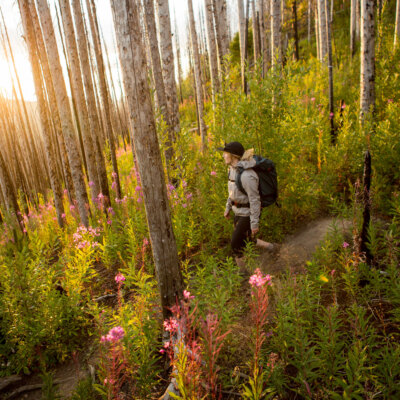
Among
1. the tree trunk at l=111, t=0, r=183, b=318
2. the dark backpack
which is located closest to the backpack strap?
the dark backpack

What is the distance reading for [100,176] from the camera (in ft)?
20.5

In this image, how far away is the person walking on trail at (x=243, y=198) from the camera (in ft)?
11.3

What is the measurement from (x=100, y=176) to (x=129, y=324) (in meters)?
4.61

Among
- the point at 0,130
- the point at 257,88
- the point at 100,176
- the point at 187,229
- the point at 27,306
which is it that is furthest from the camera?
the point at 0,130

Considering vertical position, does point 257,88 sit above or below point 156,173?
above

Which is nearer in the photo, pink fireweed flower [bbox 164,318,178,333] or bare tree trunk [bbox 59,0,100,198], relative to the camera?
pink fireweed flower [bbox 164,318,178,333]

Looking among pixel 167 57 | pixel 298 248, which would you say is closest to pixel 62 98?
pixel 167 57

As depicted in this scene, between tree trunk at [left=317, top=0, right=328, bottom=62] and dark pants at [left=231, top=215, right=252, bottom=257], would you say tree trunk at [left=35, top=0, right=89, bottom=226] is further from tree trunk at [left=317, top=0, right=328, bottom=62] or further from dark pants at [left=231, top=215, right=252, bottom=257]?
tree trunk at [left=317, top=0, right=328, bottom=62]

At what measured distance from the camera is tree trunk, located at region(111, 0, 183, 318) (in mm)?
2016

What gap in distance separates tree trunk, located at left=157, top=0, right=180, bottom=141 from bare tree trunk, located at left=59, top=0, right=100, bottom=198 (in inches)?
72.4

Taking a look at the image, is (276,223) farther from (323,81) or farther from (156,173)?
(323,81)

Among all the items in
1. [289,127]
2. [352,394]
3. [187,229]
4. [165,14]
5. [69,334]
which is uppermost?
[165,14]

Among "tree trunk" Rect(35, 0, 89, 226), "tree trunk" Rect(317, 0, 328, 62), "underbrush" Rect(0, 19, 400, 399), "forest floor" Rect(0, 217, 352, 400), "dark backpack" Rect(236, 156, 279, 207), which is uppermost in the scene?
"tree trunk" Rect(317, 0, 328, 62)

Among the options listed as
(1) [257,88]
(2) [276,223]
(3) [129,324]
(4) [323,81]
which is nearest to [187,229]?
(2) [276,223]
